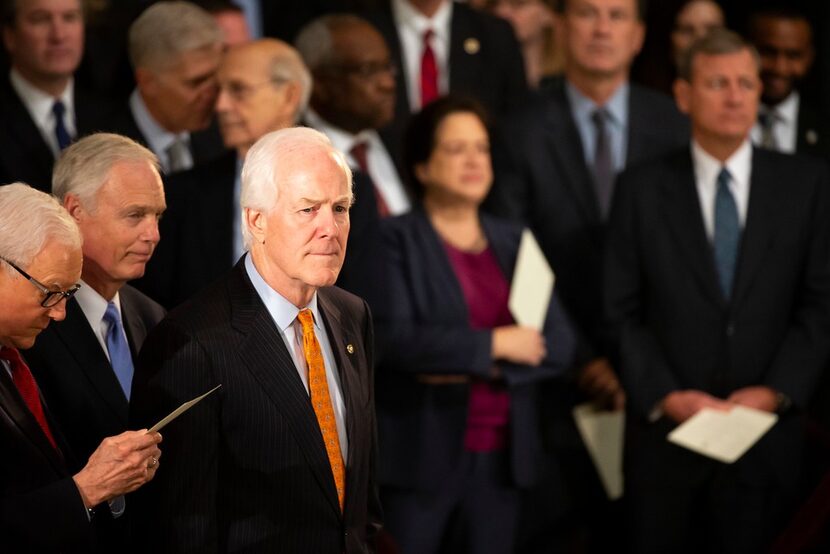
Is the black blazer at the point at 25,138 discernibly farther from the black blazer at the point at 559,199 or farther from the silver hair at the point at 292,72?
the black blazer at the point at 559,199

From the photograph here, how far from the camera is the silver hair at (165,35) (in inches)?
158

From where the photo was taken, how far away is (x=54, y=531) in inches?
Answer: 92.8

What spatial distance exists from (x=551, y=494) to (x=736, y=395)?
1078 millimetres

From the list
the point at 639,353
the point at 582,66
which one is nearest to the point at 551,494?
the point at 639,353

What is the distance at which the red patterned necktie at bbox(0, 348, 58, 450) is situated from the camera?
2.47m

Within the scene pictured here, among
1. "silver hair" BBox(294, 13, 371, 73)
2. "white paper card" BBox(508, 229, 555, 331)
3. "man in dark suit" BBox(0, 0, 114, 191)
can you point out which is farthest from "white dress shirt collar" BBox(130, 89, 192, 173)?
"white paper card" BBox(508, 229, 555, 331)

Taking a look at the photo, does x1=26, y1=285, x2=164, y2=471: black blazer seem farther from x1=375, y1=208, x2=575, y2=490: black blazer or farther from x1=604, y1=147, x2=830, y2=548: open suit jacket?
x1=604, y1=147, x2=830, y2=548: open suit jacket

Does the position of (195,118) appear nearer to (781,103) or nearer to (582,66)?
(582,66)

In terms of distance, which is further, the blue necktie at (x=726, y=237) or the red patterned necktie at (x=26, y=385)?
the blue necktie at (x=726, y=237)

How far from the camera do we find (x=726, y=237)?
4.31 metres

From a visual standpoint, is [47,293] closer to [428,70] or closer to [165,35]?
[165,35]

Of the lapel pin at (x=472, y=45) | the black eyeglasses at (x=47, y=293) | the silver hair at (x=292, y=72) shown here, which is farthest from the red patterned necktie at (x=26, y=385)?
the lapel pin at (x=472, y=45)

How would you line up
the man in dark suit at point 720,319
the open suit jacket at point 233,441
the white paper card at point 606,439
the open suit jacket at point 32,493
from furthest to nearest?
the white paper card at point 606,439
the man in dark suit at point 720,319
the open suit jacket at point 233,441
the open suit jacket at point 32,493

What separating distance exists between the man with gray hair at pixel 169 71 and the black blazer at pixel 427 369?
28.7 inches
